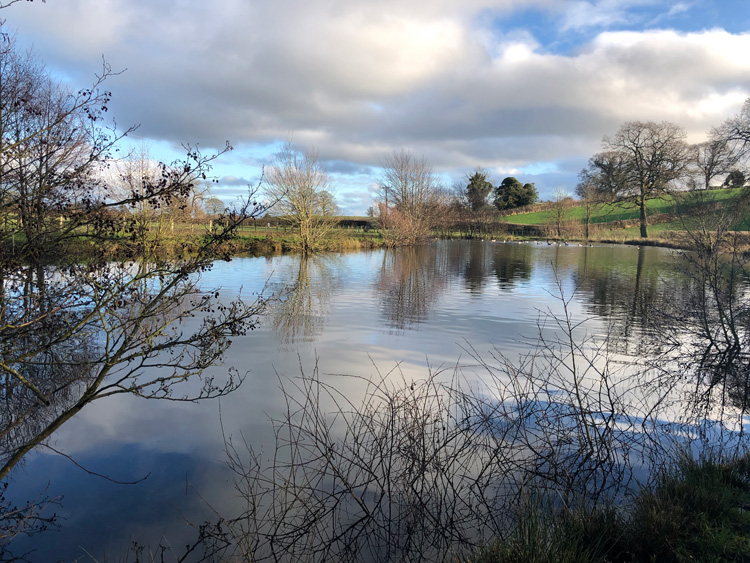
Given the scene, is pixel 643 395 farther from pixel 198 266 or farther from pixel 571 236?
pixel 571 236

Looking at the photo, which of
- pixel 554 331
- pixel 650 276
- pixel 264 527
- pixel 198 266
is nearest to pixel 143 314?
pixel 198 266

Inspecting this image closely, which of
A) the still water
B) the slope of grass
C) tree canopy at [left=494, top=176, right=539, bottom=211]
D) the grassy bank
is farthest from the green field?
the grassy bank

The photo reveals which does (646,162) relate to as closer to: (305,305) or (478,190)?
(478,190)

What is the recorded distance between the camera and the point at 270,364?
30.5 ft

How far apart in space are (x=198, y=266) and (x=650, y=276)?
23.6m

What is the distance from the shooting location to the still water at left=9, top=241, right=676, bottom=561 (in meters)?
4.65

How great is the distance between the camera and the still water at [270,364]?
465 cm

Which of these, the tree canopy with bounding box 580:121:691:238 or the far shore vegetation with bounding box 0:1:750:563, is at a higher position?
the tree canopy with bounding box 580:121:691:238

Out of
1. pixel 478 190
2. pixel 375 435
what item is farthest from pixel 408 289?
pixel 478 190

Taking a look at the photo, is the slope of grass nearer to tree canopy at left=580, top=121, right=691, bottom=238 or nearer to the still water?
tree canopy at left=580, top=121, right=691, bottom=238

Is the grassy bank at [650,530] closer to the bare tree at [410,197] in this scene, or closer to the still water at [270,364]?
the still water at [270,364]

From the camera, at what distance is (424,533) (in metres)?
4.17

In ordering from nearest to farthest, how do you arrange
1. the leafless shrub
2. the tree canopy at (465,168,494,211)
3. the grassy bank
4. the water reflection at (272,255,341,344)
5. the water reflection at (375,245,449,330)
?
the grassy bank, the leafless shrub, the water reflection at (272,255,341,344), the water reflection at (375,245,449,330), the tree canopy at (465,168,494,211)

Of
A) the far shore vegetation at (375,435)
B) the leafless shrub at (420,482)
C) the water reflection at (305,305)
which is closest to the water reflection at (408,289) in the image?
the water reflection at (305,305)
